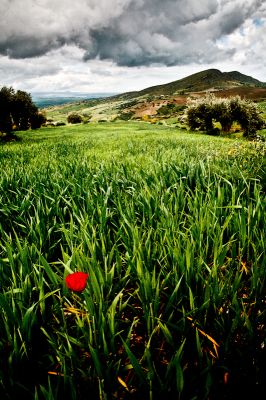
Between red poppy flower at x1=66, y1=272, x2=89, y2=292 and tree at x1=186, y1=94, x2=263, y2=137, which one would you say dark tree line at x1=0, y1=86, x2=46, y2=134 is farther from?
red poppy flower at x1=66, y1=272, x2=89, y2=292

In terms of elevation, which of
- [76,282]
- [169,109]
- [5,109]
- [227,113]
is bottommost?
[76,282]

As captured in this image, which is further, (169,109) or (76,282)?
(169,109)

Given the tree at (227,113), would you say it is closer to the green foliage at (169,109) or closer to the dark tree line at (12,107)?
the dark tree line at (12,107)

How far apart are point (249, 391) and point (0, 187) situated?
337 cm

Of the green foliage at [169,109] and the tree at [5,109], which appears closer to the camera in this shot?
the tree at [5,109]

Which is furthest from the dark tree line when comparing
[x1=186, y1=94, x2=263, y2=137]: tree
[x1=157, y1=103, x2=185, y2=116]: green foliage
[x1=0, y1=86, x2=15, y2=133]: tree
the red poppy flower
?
[x1=157, y1=103, x2=185, y2=116]: green foliage

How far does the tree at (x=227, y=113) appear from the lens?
39.0 m

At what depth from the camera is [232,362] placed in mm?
1227

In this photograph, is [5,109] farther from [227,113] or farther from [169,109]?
[169,109]

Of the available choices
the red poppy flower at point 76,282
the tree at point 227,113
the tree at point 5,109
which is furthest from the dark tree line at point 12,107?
the red poppy flower at point 76,282

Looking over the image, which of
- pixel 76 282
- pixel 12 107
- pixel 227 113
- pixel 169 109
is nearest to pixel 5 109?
pixel 12 107

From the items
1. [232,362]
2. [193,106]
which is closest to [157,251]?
[232,362]

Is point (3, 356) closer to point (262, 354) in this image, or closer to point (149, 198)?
point (262, 354)

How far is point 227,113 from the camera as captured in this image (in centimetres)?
3934
